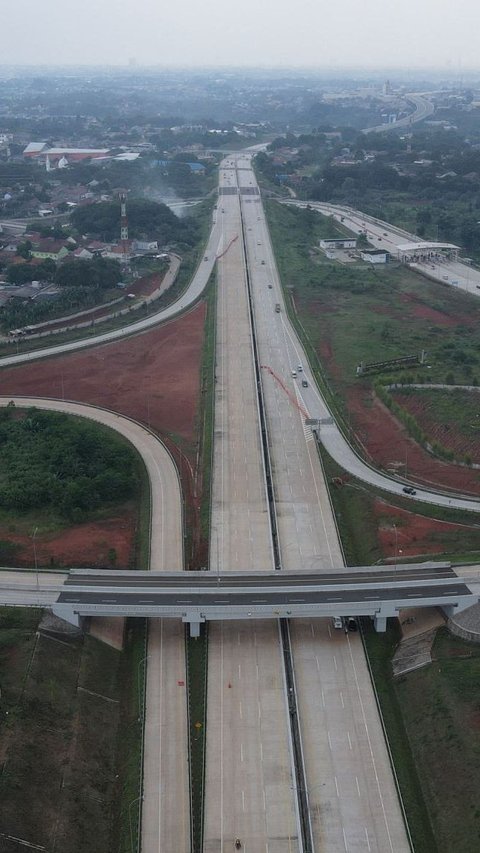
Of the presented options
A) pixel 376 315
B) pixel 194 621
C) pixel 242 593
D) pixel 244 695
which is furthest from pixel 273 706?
pixel 376 315

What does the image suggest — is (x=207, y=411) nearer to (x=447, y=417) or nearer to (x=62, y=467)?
(x=62, y=467)

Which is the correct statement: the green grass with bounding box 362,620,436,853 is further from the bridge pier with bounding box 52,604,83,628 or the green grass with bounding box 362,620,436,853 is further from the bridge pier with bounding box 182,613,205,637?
the bridge pier with bounding box 52,604,83,628

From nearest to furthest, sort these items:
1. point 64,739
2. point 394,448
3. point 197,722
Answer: point 64,739, point 197,722, point 394,448

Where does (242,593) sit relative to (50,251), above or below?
below

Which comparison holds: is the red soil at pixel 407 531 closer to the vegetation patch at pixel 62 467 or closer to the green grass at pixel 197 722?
the green grass at pixel 197 722

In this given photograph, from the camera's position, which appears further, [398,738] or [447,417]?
[447,417]

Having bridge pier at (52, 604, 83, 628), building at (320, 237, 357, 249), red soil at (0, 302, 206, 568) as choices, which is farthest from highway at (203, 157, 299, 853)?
building at (320, 237, 357, 249)

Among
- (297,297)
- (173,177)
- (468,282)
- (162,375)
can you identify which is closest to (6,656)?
(162,375)

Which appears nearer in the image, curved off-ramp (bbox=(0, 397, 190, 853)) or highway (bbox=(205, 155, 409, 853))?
highway (bbox=(205, 155, 409, 853))
